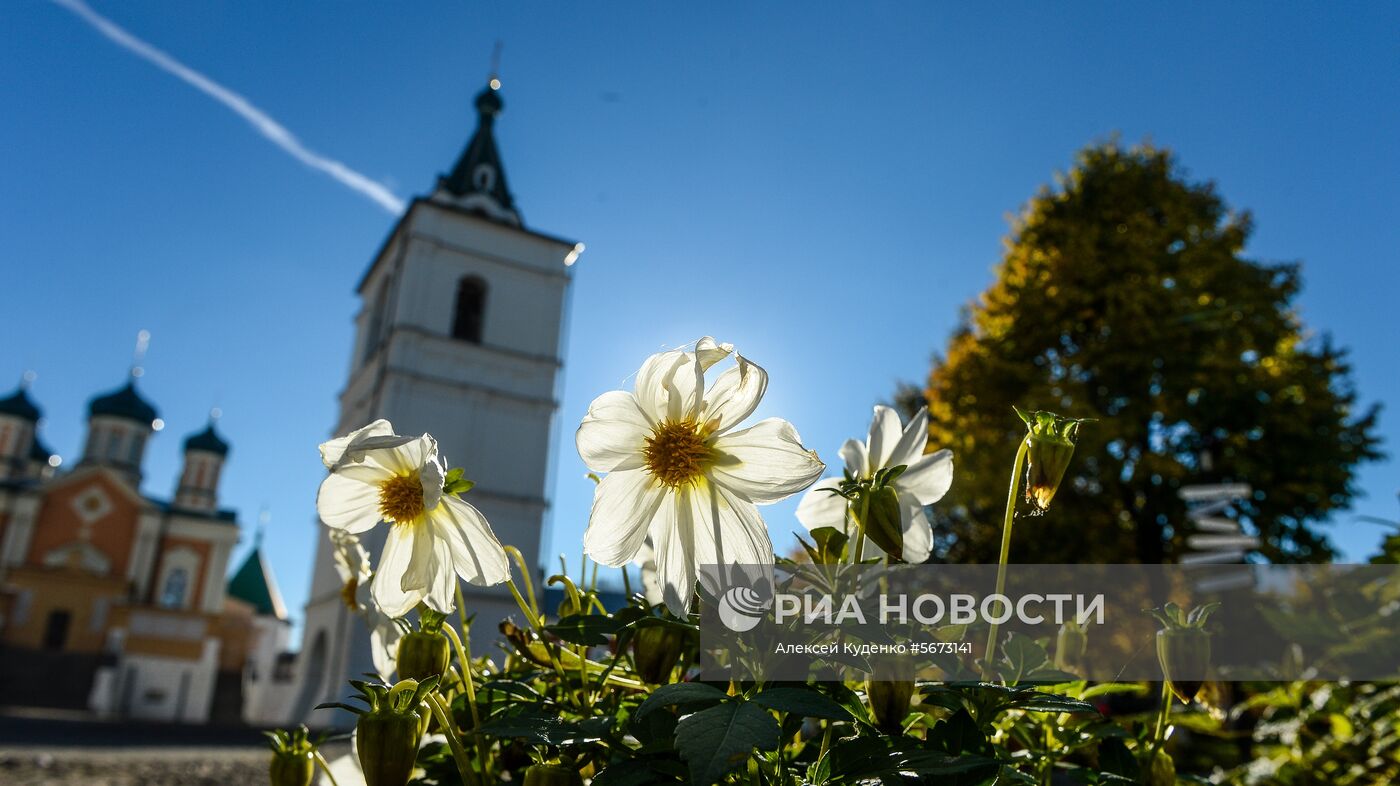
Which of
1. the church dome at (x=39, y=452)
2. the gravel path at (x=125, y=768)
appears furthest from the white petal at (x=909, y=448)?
the church dome at (x=39, y=452)

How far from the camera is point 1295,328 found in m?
10.7

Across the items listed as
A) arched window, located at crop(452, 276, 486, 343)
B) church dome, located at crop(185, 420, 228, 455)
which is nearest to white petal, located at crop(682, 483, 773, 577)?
arched window, located at crop(452, 276, 486, 343)

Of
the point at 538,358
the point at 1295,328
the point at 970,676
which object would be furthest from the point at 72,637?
the point at 970,676

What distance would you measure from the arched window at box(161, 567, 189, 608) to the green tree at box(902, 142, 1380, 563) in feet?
77.5

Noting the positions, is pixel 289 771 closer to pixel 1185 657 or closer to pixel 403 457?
pixel 403 457

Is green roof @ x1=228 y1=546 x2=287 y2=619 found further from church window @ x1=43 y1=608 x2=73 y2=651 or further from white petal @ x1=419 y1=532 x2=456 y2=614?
white petal @ x1=419 y1=532 x2=456 y2=614

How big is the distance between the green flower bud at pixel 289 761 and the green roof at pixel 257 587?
37.8 meters

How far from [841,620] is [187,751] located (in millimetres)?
13015

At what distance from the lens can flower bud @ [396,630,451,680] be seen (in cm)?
54

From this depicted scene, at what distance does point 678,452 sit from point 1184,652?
13.1 inches

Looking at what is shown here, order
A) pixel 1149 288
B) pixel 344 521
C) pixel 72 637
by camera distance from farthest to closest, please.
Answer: pixel 72 637
pixel 1149 288
pixel 344 521

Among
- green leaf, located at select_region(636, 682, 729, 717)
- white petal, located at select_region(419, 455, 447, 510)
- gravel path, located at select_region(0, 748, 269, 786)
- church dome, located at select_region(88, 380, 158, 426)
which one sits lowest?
gravel path, located at select_region(0, 748, 269, 786)

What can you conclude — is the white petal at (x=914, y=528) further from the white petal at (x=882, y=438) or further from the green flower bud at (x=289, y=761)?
the green flower bud at (x=289, y=761)

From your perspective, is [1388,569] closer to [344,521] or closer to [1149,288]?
[344,521]
